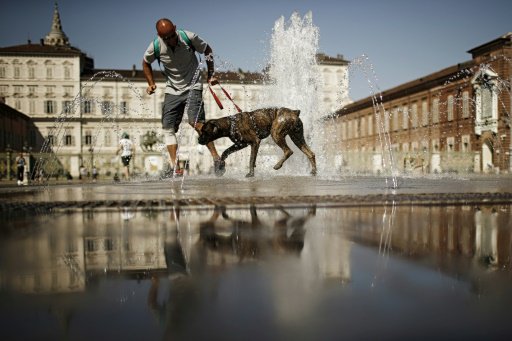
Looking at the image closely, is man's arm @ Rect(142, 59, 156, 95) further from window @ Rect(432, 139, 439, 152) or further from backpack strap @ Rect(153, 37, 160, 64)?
window @ Rect(432, 139, 439, 152)

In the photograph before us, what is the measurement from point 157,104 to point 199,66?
66215mm

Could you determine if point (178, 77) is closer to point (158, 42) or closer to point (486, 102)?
point (158, 42)

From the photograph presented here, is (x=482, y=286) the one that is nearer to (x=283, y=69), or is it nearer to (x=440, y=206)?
(x=440, y=206)

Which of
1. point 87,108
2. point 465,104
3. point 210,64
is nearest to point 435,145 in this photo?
point 465,104

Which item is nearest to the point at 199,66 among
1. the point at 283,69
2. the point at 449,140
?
the point at 283,69

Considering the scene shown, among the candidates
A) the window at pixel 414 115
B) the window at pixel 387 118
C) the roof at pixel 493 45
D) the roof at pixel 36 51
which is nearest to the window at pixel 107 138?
the roof at pixel 36 51

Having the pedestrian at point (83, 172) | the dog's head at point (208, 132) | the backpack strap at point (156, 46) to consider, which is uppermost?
the backpack strap at point (156, 46)

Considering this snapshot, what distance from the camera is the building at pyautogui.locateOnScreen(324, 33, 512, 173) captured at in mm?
34531

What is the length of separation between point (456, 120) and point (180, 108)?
37.5 meters

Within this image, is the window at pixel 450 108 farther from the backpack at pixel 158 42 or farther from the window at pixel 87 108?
the window at pixel 87 108

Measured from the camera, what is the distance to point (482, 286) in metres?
1.72

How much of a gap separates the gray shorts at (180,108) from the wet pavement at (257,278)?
515 centimetres

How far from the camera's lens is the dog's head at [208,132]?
8812 millimetres

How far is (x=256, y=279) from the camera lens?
180cm
